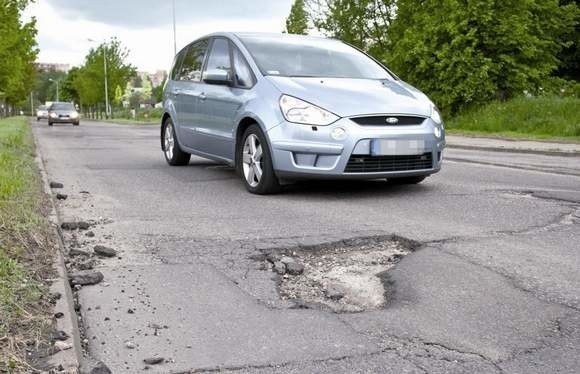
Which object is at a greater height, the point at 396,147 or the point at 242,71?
the point at 242,71

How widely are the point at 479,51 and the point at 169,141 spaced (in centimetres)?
1508

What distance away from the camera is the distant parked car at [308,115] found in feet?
20.6

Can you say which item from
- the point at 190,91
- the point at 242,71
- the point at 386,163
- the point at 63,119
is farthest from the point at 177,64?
the point at 63,119

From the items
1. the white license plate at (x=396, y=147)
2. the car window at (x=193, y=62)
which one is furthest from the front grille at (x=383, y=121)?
the car window at (x=193, y=62)

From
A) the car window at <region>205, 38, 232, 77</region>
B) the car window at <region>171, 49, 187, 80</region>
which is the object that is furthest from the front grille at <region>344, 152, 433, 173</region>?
the car window at <region>171, 49, 187, 80</region>

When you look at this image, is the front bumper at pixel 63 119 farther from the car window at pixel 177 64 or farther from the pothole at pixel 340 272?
the pothole at pixel 340 272

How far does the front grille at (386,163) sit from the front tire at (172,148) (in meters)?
3.75

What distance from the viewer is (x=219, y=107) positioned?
24.9 feet

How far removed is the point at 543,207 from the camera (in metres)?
6.00

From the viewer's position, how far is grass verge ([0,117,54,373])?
255 cm

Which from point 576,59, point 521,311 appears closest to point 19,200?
point 521,311

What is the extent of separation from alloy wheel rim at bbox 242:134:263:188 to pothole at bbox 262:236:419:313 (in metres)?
2.34

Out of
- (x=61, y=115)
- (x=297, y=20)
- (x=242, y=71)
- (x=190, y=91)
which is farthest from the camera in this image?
(x=297, y=20)

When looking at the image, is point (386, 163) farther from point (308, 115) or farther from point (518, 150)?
point (518, 150)
